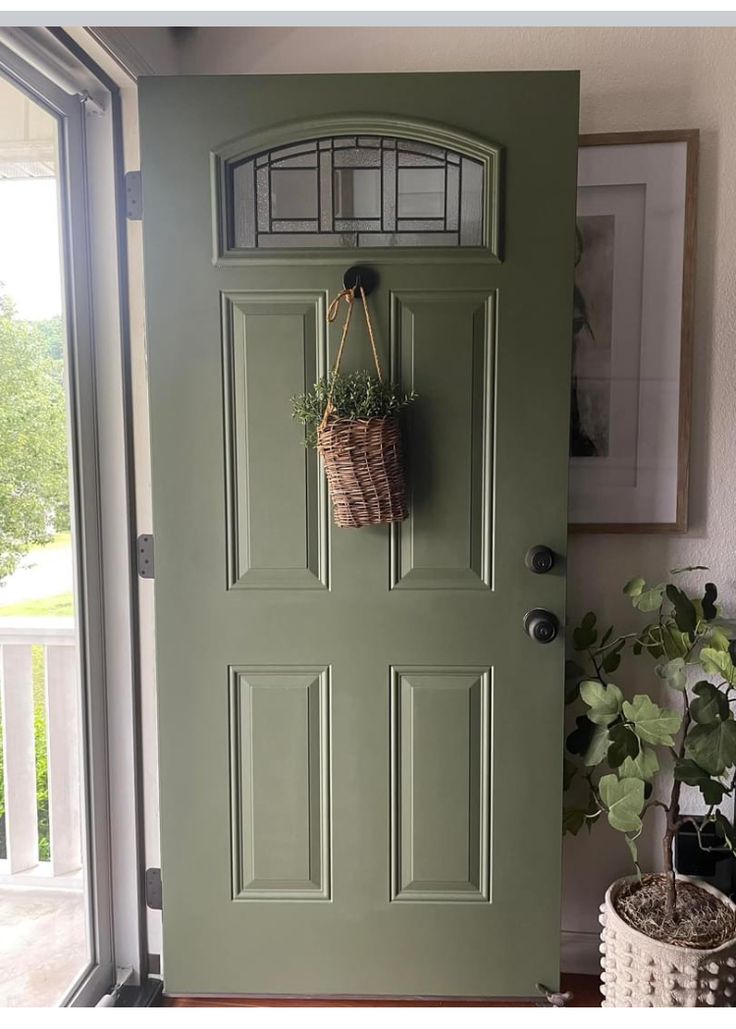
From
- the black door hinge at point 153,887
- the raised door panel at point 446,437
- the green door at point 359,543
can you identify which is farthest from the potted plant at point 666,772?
the black door hinge at point 153,887

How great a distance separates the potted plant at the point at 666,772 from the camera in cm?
152

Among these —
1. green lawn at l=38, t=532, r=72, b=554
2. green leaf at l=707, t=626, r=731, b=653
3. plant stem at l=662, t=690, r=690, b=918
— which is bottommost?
plant stem at l=662, t=690, r=690, b=918

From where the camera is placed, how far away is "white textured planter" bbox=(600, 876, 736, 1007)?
4.93 feet

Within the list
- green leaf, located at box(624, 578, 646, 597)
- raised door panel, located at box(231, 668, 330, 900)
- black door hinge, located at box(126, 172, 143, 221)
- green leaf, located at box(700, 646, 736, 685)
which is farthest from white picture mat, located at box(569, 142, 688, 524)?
black door hinge, located at box(126, 172, 143, 221)

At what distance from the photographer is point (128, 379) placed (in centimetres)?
181

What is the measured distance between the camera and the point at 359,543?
5.54ft

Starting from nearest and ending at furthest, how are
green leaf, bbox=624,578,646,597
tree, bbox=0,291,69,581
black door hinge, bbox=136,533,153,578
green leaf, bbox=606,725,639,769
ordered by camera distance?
tree, bbox=0,291,69,581
green leaf, bbox=606,725,639,769
green leaf, bbox=624,578,646,597
black door hinge, bbox=136,533,153,578

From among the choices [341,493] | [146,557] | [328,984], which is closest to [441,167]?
[341,493]

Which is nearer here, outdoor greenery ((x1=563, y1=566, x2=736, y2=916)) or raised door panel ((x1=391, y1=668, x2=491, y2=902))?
outdoor greenery ((x1=563, y1=566, x2=736, y2=916))

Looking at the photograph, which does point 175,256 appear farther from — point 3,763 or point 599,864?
point 599,864

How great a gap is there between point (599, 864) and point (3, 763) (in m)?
1.54

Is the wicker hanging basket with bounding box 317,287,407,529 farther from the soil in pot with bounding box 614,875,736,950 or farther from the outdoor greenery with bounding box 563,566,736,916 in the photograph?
the soil in pot with bounding box 614,875,736,950

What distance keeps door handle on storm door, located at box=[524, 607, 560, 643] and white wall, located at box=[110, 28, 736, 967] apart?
234 millimetres

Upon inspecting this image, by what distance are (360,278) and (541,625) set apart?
854 millimetres
